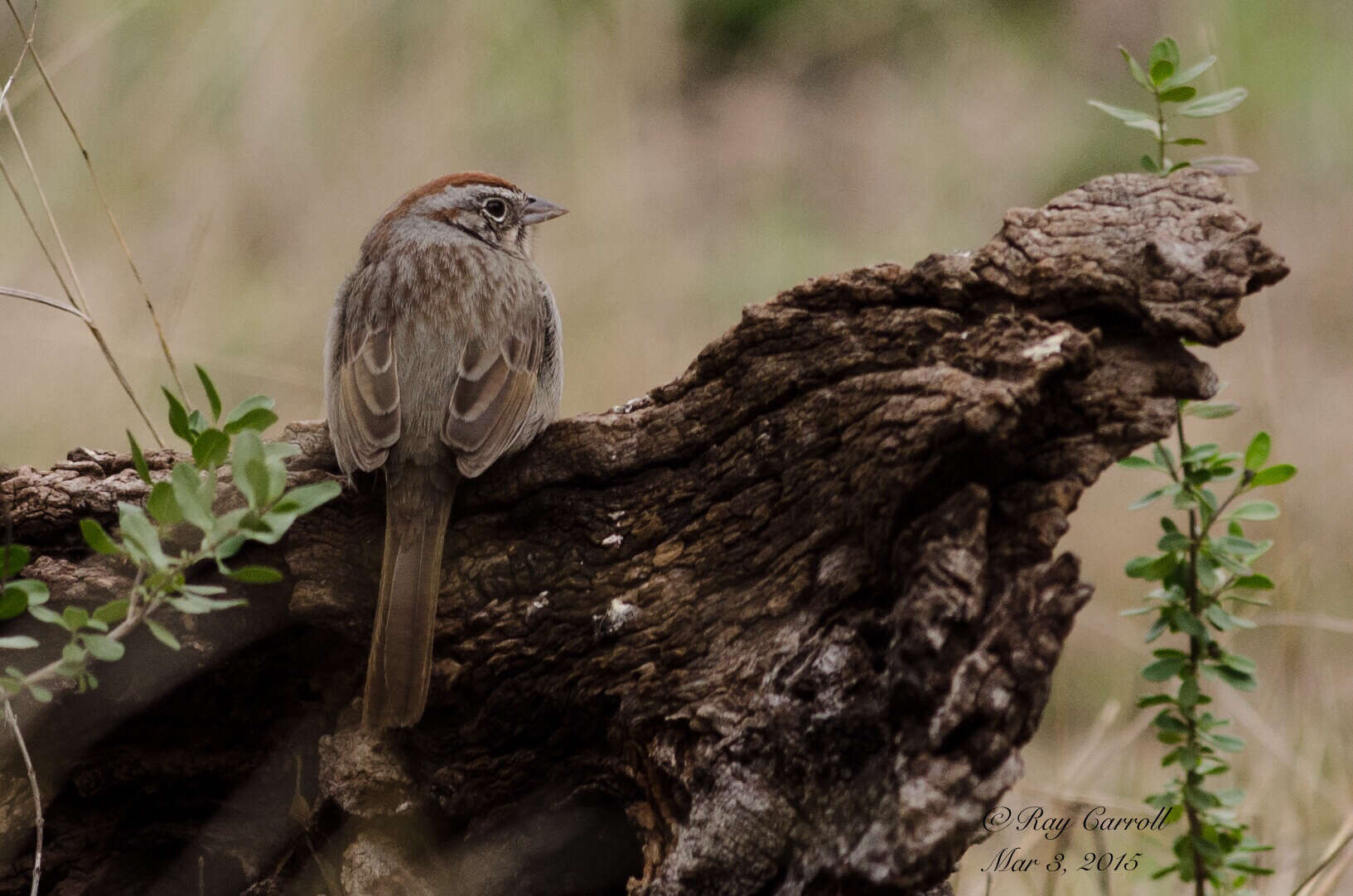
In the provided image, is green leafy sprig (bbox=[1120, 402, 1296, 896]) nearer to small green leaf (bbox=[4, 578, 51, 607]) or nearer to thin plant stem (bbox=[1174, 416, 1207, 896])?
thin plant stem (bbox=[1174, 416, 1207, 896])

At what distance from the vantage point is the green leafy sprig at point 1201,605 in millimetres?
2752

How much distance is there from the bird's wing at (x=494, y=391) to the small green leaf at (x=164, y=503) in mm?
780

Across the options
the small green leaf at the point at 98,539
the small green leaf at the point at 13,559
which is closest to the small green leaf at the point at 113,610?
the small green leaf at the point at 98,539

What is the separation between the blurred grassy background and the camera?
521 cm

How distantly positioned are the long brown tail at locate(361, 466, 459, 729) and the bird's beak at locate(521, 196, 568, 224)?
158 cm

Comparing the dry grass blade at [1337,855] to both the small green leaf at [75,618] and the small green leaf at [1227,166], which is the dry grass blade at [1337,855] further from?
the small green leaf at [75,618]

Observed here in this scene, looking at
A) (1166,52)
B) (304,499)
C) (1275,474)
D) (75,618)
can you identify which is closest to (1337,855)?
(1275,474)

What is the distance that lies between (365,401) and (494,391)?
33cm

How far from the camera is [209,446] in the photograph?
2.58m

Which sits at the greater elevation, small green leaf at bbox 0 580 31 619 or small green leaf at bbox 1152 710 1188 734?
small green leaf at bbox 0 580 31 619

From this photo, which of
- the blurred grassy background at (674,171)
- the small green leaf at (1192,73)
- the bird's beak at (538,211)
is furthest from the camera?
the blurred grassy background at (674,171)

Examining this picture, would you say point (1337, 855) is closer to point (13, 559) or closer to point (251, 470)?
point (251, 470)

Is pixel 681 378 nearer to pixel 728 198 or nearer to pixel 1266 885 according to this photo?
pixel 1266 885

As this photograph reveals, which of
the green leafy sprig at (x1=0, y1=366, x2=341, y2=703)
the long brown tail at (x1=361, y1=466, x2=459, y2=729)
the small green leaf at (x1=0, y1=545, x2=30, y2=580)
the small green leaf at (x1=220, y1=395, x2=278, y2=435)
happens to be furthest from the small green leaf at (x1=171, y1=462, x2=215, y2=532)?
the long brown tail at (x1=361, y1=466, x2=459, y2=729)
